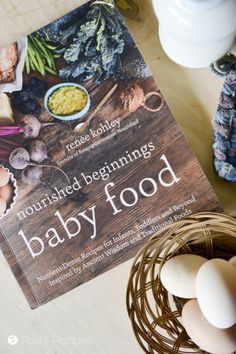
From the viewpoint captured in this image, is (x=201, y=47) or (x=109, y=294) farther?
(x=109, y=294)

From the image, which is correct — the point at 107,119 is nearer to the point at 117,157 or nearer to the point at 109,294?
the point at 117,157

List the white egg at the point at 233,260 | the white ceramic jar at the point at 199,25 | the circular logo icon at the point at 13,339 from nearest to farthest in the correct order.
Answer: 1. the white ceramic jar at the point at 199,25
2. the white egg at the point at 233,260
3. the circular logo icon at the point at 13,339

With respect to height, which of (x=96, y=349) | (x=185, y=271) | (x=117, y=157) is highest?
(x=117, y=157)

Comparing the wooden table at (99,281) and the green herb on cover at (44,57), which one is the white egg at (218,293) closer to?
the wooden table at (99,281)

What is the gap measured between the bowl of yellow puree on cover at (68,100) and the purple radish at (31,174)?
75 millimetres

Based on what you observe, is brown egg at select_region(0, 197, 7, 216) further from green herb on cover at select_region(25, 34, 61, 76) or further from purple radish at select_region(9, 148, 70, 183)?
green herb on cover at select_region(25, 34, 61, 76)

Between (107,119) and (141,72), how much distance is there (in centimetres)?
7

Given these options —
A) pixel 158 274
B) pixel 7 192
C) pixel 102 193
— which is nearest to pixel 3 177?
pixel 7 192

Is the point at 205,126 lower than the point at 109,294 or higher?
higher

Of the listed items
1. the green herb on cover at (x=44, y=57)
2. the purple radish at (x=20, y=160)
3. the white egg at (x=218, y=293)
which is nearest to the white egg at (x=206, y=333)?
the white egg at (x=218, y=293)

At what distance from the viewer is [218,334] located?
0.64m

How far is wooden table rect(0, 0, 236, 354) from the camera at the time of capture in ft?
2.32

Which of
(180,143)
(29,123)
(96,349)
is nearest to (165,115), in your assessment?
(180,143)

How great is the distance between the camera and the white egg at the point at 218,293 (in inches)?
24.5
